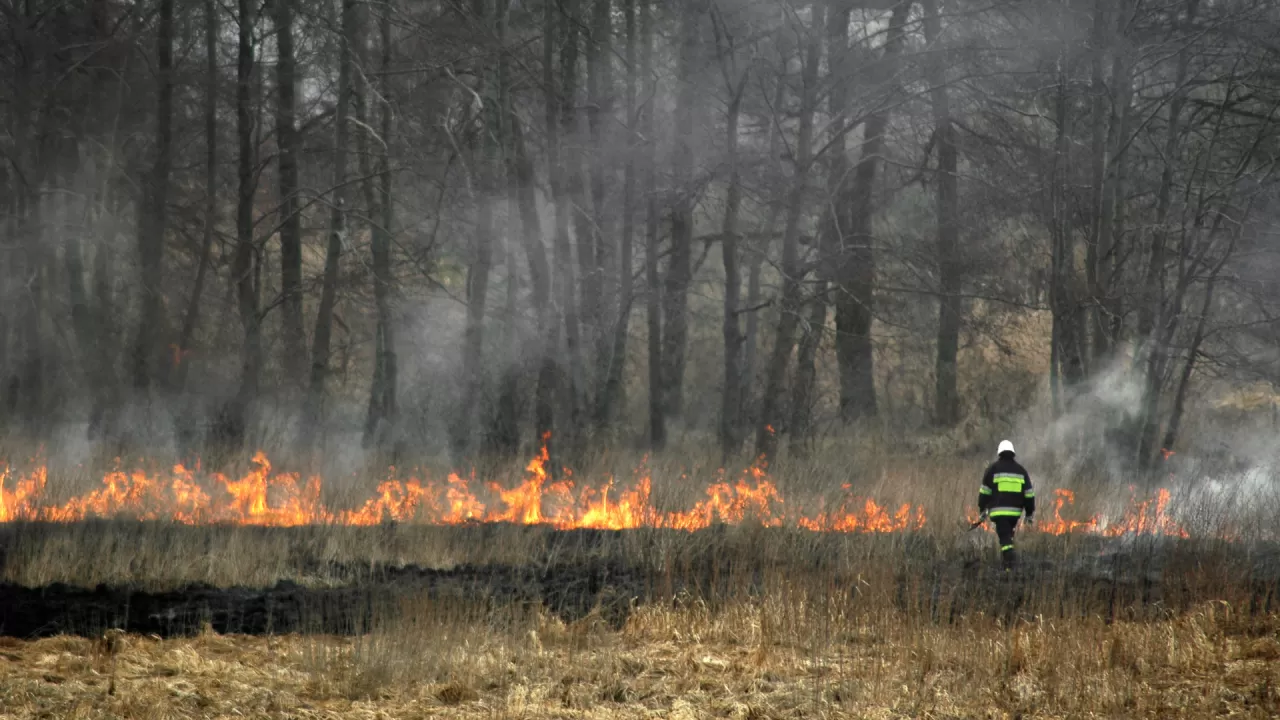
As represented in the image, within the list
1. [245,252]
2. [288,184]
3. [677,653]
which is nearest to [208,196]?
[288,184]

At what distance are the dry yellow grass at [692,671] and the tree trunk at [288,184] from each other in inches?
411

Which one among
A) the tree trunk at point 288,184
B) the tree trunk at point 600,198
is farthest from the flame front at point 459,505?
the tree trunk at point 600,198

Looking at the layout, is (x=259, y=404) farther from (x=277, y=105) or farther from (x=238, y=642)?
(x=238, y=642)

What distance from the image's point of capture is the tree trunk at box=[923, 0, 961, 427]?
69.8ft

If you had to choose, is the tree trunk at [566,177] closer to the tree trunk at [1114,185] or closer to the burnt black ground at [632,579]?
the burnt black ground at [632,579]

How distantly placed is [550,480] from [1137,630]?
8934mm

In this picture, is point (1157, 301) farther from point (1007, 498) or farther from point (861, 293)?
point (1007, 498)

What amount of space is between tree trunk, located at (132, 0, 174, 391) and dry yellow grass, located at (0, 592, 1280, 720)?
10.6 metres

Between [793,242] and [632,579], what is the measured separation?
6.81 m

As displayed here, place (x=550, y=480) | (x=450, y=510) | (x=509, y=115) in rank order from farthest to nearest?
(x=509, y=115), (x=550, y=480), (x=450, y=510)

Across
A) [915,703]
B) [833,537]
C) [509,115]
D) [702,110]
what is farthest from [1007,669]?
[702,110]

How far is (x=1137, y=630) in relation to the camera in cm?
1037

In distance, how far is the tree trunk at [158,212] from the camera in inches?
790

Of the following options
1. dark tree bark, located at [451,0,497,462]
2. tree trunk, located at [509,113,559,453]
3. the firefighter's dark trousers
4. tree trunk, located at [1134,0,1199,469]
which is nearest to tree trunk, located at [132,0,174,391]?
dark tree bark, located at [451,0,497,462]
